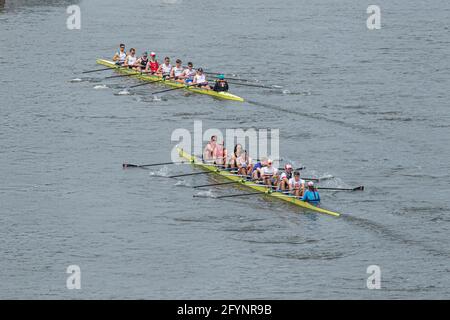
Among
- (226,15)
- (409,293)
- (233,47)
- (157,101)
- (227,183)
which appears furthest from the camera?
(226,15)

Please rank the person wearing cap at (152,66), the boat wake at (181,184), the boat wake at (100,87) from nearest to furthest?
the boat wake at (181,184) < the boat wake at (100,87) < the person wearing cap at (152,66)

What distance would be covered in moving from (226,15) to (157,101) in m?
34.0

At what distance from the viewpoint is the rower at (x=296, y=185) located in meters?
47.3

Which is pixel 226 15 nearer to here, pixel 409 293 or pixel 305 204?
pixel 305 204

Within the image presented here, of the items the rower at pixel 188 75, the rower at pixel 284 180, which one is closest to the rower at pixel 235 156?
the rower at pixel 284 180

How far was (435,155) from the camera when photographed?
5656cm

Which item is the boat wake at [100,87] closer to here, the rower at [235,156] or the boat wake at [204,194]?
the rower at [235,156]

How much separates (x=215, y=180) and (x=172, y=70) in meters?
21.0

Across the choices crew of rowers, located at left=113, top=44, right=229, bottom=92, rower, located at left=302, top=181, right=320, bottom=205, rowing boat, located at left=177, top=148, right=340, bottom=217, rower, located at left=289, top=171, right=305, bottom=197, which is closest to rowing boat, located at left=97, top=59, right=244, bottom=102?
crew of rowers, located at left=113, top=44, right=229, bottom=92

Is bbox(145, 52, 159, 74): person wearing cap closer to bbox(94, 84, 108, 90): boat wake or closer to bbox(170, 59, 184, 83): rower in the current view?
bbox(170, 59, 184, 83): rower

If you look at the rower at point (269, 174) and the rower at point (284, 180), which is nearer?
the rower at point (284, 180)

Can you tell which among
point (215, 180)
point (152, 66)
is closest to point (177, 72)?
point (152, 66)

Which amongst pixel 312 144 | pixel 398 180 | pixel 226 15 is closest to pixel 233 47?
pixel 226 15

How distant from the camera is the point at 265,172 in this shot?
49.2 meters
